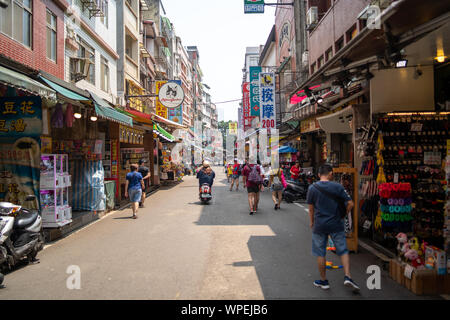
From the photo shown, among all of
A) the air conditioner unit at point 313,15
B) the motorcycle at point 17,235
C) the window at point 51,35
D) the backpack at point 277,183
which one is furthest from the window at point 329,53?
the motorcycle at point 17,235

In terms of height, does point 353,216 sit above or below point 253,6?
below

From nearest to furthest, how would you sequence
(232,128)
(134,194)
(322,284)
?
(322,284) < (134,194) < (232,128)

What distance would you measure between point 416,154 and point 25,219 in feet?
25.6

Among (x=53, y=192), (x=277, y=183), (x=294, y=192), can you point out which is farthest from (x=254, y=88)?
(x=53, y=192)

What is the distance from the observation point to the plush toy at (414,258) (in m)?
4.75

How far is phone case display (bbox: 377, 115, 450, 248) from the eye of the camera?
645 centimetres

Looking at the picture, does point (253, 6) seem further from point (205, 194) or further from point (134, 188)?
point (134, 188)

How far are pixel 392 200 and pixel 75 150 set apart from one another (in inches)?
367

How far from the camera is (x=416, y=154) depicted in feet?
22.1

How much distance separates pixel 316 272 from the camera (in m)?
5.36

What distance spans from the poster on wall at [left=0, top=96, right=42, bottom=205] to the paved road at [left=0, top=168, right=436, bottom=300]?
1511 mm

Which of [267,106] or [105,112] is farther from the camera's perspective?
[267,106]

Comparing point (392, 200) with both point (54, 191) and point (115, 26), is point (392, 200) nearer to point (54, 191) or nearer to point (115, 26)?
point (54, 191)
